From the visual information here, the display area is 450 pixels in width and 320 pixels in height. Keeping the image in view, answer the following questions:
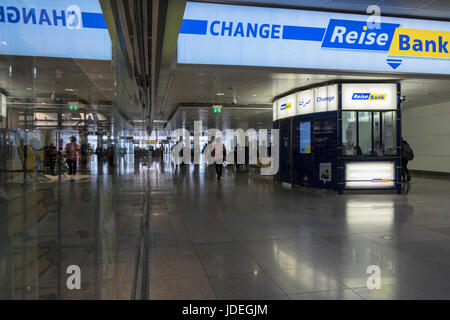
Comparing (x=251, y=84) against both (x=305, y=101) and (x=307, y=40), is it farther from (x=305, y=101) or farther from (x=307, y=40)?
(x=307, y=40)

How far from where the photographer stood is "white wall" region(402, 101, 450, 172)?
16.1 meters

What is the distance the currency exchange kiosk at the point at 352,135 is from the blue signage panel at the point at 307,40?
39.4 inches

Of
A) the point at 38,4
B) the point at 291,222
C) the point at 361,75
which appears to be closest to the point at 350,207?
the point at 291,222

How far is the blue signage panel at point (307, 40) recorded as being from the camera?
28.7ft

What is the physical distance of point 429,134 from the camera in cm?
1706

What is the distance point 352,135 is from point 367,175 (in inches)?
57.0

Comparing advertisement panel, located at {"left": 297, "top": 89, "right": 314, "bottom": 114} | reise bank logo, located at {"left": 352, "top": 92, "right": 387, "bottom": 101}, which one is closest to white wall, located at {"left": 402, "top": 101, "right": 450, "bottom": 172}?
reise bank logo, located at {"left": 352, "top": 92, "right": 387, "bottom": 101}

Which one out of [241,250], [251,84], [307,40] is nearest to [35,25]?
[241,250]

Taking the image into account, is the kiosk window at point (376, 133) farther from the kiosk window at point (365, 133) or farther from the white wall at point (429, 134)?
the white wall at point (429, 134)

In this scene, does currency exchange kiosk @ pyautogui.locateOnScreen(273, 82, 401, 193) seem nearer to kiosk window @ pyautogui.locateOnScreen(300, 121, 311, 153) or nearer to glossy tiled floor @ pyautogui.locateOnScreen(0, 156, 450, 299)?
kiosk window @ pyautogui.locateOnScreen(300, 121, 311, 153)

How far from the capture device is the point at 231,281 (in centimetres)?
343

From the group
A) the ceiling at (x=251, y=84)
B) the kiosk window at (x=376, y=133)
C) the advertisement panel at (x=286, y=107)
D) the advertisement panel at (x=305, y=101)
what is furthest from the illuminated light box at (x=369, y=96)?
the advertisement panel at (x=286, y=107)

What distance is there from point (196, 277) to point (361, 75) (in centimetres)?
840

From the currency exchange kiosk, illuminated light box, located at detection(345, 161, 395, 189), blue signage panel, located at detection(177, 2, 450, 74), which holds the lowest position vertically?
illuminated light box, located at detection(345, 161, 395, 189)
